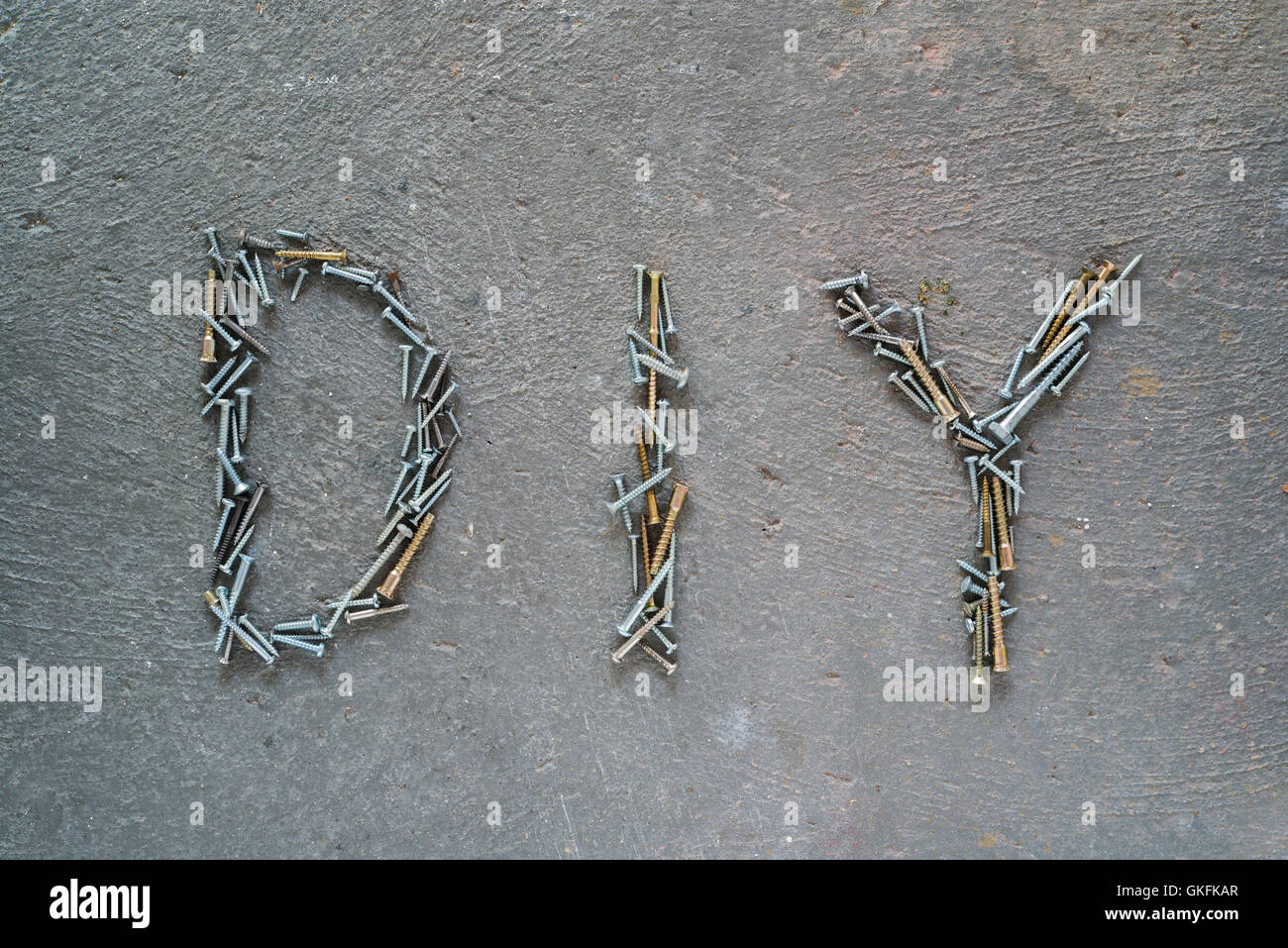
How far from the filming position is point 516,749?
401cm

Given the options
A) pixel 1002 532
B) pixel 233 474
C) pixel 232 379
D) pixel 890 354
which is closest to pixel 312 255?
pixel 232 379

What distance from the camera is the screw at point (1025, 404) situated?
12.7ft

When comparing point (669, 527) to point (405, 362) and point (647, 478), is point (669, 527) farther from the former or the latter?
point (405, 362)

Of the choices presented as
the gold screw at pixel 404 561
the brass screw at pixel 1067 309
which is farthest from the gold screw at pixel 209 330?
the brass screw at pixel 1067 309

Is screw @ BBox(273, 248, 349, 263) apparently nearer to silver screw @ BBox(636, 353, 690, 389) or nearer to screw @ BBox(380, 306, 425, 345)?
screw @ BBox(380, 306, 425, 345)

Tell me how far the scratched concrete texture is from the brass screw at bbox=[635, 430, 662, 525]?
8.1 inches

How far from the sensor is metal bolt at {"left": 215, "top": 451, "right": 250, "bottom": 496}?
3871 millimetres

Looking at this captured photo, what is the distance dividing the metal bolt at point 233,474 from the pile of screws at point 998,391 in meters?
3.45

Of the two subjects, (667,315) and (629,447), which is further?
(629,447)

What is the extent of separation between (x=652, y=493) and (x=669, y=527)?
0.21 metres

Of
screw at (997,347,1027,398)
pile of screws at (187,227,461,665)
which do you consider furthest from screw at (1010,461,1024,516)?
pile of screws at (187,227,461,665)

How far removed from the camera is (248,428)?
3.97m

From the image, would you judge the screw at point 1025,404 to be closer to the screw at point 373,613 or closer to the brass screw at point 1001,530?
the brass screw at point 1001,530

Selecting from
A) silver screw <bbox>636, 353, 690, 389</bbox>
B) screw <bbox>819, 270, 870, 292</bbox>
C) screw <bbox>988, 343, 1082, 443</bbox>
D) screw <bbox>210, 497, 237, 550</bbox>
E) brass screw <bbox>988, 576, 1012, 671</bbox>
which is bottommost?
brass screw <bbox>988, 576, 1012, 671</bbox>
